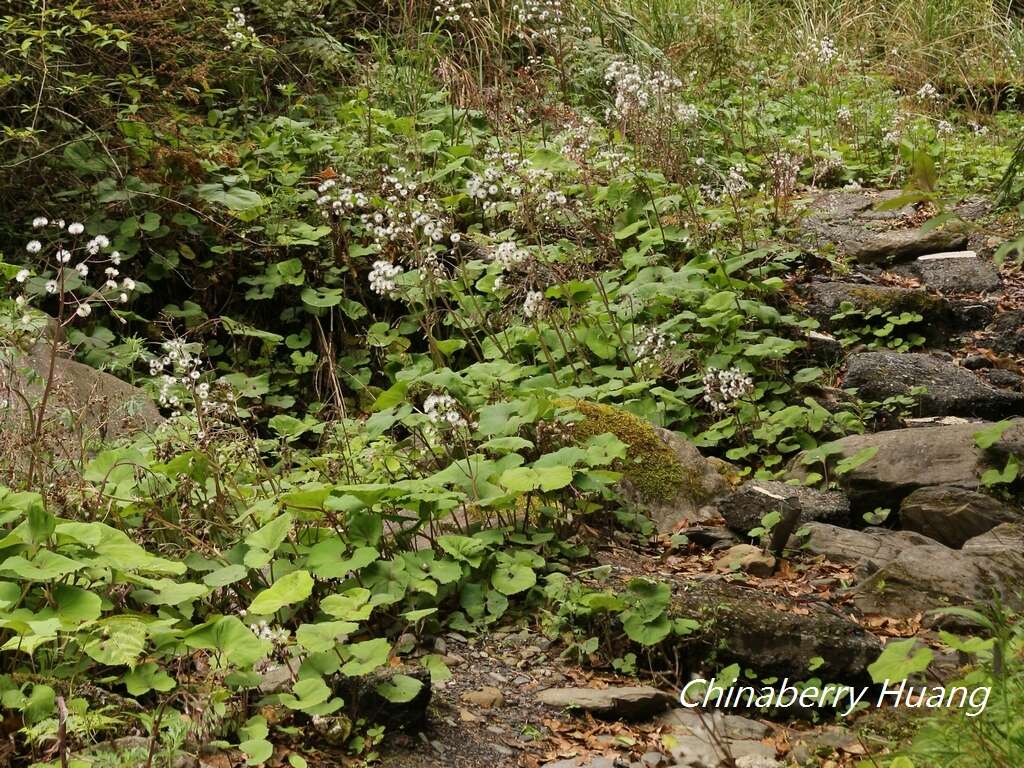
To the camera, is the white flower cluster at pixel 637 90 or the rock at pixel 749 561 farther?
the white flower cluster at pixel 637 90

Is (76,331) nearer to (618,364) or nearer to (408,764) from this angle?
(618,364)

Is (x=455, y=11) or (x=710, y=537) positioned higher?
(x=455, y=11)

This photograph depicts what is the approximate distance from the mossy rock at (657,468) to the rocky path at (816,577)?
22 mm

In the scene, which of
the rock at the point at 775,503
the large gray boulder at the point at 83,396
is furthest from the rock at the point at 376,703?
the rock at the point at 775,503

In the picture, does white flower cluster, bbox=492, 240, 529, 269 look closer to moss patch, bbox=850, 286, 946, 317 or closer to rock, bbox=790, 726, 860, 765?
moss patch, bbox=850, 286, 946, 317

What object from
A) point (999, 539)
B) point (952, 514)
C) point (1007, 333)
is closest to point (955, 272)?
point (1007, 333)

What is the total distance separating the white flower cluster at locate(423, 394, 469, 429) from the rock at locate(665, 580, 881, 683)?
41.7 inches

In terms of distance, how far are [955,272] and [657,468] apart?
3.10 meters

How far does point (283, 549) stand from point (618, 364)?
A: 8.23 ft

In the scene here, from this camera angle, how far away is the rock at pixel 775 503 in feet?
13.4

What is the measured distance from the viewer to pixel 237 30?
720 cm

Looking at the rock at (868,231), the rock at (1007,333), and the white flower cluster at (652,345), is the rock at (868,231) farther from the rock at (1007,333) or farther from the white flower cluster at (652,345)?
the white flower cluster at (652,345)

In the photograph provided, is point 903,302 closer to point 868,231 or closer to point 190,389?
point 868,231

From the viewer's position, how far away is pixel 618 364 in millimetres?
5418
